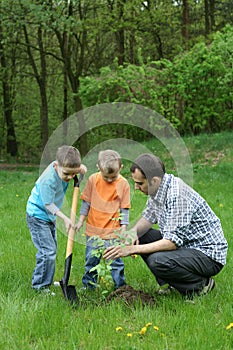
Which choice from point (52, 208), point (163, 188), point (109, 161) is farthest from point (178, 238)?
point (52, 208)

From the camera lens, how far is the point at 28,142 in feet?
90.2

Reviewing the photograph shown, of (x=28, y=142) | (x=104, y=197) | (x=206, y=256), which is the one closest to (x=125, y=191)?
(x=104, y=197)

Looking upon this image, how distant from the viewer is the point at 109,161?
396 cm

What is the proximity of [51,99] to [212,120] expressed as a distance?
39.6 ft

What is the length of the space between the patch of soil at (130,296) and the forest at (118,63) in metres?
6.01

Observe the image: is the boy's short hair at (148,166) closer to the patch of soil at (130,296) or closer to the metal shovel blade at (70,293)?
the patch of soil at (130,296)

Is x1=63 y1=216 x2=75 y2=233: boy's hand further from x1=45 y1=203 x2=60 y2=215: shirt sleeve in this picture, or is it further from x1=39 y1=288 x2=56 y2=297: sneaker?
x1=39 y1=288 x2=56 y2=297: sneaker

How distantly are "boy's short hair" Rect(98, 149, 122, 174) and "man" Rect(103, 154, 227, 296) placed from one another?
5.5 inches

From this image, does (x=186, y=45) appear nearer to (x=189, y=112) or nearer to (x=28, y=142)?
(x=189, y=112)

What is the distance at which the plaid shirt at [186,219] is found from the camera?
4084 millimetres

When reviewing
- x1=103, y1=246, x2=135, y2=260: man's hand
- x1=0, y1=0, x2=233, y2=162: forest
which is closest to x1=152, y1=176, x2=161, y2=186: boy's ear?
x1=103, y1=246, x2=135, y2=260: man's hand

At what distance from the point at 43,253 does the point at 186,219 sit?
136cm

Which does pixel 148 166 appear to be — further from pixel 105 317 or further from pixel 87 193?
pixel 105 317

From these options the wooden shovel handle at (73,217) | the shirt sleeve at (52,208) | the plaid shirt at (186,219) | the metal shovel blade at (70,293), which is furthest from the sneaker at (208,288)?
the shirt sleeve at (52,208)
